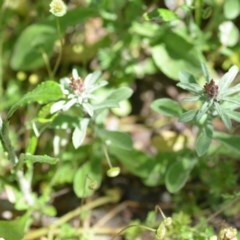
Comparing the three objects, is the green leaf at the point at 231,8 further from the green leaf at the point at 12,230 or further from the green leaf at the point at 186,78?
the green leaf at the point at 12,230

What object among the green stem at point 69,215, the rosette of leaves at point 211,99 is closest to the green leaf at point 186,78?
the rosette of leaves at point 211,99

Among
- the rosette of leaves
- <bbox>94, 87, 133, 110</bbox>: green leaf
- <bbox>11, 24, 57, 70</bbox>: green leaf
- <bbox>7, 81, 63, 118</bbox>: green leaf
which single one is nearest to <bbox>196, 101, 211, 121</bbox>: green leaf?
the rosette of leaves

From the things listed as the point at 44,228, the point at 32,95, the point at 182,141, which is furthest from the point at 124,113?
the point at 32,95

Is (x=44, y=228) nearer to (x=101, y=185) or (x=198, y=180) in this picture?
(x=101, y=185)

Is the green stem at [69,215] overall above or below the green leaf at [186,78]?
below

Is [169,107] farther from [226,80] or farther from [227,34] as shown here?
[227,34]

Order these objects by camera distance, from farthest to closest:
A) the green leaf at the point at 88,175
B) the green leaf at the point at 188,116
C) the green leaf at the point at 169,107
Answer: the green leaf at the point at 88,175, the green leaf at the point at 169,107, the green leaf at the point at 188,116

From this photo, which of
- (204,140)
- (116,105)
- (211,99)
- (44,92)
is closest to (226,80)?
(211,99)
